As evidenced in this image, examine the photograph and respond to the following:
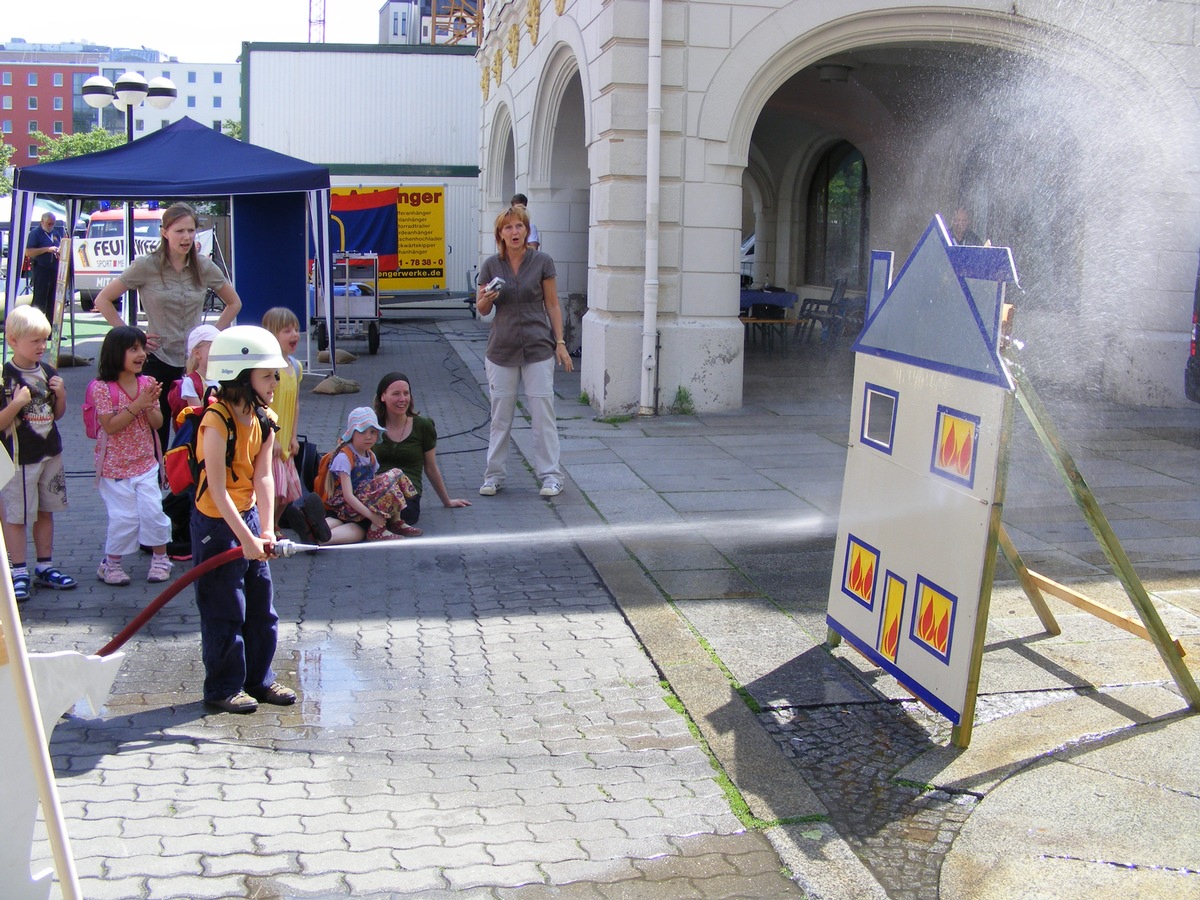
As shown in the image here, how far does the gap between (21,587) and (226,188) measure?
774cm

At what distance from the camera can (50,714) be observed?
9.29ft

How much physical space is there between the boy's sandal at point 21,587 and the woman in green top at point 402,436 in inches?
82.3

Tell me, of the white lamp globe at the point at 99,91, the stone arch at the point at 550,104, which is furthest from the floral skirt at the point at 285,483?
the white lamp globe at the point at 99,91

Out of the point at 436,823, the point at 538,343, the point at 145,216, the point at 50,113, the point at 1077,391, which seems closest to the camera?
the point at 436,823

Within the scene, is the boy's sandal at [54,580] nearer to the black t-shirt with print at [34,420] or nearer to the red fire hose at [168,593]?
the black t-shirt with print at [34,420]

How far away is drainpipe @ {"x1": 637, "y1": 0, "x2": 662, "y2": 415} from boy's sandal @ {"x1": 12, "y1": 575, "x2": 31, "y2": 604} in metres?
6.61

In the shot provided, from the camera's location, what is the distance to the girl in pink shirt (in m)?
5.93

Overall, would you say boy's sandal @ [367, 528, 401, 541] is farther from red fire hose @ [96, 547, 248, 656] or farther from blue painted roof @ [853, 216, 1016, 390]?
blue painted roof @ [853, 216, 1016, 390]

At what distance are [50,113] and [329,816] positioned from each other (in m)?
136

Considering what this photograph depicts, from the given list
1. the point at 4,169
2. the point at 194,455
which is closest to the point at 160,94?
the point at 194,455

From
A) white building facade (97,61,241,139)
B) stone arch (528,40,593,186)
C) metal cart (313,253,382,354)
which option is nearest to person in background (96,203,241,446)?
stone arch (528,40,593,186)

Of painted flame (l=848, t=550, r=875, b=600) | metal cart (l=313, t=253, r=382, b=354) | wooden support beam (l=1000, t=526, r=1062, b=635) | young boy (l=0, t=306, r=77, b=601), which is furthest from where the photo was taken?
metal cart (l=313, t=253, r=382, b=354)

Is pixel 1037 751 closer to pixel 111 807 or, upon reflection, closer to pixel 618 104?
pixel 111 807

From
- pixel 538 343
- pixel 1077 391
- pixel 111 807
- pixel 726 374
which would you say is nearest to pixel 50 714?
pixel 111 807
